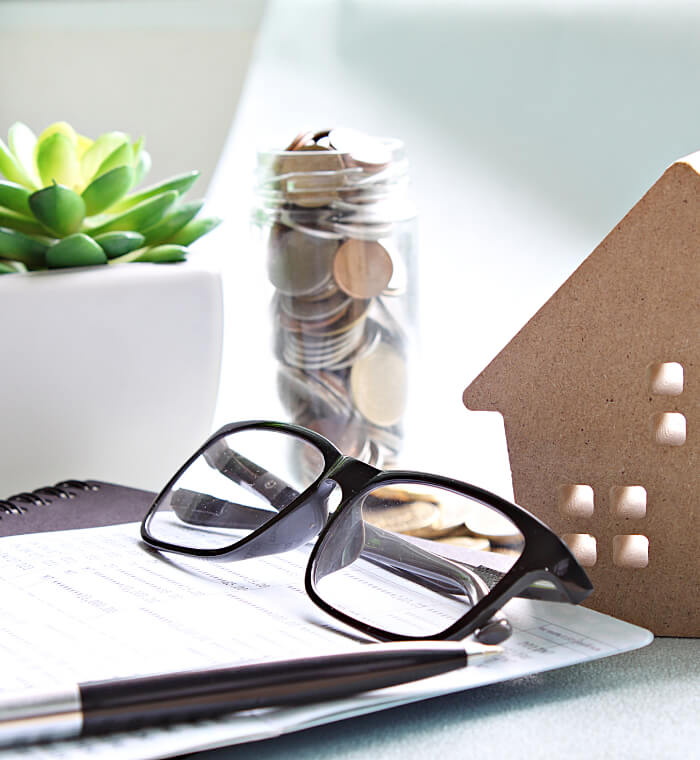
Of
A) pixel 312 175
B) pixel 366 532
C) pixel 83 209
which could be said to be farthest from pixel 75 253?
pixel 366 532

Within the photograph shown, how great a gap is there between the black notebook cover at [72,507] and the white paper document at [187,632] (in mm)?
49

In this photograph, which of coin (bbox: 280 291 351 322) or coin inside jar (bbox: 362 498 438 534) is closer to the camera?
coin inside jar (bbox: 362 498 438 534)

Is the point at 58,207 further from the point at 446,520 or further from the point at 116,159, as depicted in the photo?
the point at 446,520

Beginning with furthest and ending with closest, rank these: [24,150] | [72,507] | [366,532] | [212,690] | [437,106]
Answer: [437,106] < [24,150] < [72,507] < [366,532] < [212,690]

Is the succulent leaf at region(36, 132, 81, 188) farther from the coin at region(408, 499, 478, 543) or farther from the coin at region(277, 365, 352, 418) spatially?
the coin at region(408, 499, 478, 543)

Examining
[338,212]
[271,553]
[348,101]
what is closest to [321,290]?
[338,212]

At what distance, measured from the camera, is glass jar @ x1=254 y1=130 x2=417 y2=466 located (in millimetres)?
483

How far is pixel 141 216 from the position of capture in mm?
501

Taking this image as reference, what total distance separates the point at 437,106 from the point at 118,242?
1.44ft

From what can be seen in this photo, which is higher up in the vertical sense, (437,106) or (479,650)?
(437,106)

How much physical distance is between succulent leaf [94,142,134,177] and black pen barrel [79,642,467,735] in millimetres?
349

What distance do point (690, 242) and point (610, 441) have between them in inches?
2.6

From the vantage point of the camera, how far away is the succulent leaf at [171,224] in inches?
20.1

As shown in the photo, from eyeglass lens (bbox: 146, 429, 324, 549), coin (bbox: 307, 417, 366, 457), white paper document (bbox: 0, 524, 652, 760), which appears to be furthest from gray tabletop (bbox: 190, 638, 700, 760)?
coin (bbox: 307, 417, 366, 457)
